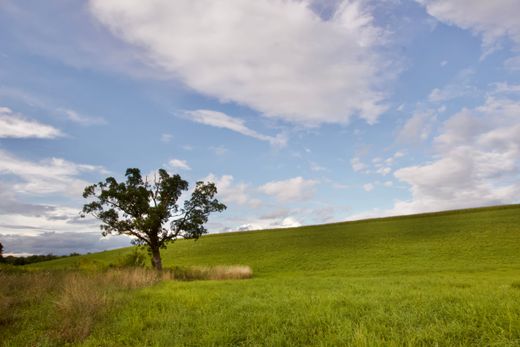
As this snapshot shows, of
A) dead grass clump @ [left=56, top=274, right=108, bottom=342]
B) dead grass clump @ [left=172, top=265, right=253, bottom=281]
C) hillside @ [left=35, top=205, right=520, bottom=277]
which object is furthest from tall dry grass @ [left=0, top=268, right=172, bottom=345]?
hillside @ [left=35, top=205, right=520, bottom=277]

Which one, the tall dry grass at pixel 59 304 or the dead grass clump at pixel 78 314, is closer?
A: the dead grass clump at pixel 78 314

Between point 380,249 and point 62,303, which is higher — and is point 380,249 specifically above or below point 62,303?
above

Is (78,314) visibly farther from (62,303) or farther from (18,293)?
(18,293)

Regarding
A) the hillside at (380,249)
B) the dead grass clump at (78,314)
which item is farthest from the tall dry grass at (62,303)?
the hillside at (380,249)

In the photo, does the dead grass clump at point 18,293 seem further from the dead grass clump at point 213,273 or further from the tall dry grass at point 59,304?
the dead grass clump at point 213,273

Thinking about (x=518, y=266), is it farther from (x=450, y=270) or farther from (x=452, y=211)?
(x=452, y=211)

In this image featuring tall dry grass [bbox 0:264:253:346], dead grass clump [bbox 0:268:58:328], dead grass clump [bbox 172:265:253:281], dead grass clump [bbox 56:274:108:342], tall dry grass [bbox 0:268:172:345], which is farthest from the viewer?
dead grass clump [bbox 172:265:253:281]

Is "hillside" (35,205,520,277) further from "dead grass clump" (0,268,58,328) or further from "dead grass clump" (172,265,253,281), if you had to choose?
"dead grass clump" (0,268,58,328)

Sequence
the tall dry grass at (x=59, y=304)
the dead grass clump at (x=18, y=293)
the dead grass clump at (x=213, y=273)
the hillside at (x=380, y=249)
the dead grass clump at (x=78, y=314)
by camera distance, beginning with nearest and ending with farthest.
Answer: the dead grass clump at (x=78, y=314)
the tall dry grass at (x=59, y=304)
the dead grass clump at (x=18, y=293)
the dead grass clump at (x=213, y=273)
the hillside at (x=380, y=249)

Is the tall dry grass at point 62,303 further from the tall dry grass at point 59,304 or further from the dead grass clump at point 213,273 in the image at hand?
the dead grass clump at point 213,273

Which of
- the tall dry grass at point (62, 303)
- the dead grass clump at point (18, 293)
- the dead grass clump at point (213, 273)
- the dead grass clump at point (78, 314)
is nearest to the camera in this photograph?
the dead grass clump at point (78, 314)

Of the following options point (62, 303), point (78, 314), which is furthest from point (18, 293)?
point (78, 314)

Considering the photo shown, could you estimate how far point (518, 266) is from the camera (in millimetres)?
35656

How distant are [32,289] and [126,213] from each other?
18195mm
